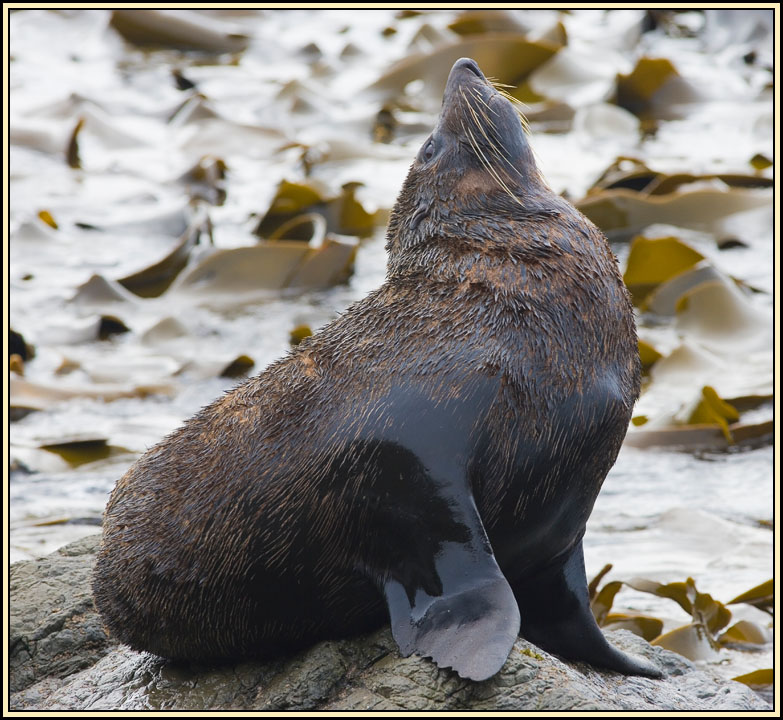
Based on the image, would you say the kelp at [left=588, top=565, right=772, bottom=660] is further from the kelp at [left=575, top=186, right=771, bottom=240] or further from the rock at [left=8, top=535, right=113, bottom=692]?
the kelp at [left=575, top=186, right=771, bottom=240]

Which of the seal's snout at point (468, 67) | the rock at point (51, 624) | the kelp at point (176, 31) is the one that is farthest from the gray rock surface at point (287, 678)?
the kelp at point (176, 31)

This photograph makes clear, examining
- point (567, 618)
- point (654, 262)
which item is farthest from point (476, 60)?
point (567, 618)

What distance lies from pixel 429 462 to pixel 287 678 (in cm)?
94

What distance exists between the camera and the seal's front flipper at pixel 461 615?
407cm

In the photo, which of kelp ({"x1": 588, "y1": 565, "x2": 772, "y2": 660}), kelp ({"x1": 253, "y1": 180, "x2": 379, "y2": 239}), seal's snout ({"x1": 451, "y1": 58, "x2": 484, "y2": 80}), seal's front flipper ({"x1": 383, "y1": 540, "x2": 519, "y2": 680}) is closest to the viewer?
seal's front flipper ({"x1": 383, "y1": 540, "x2": 519, "y2": 680})

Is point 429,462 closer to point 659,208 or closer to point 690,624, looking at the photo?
point 690,624

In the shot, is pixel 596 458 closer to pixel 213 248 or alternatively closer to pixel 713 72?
pixel 213 248

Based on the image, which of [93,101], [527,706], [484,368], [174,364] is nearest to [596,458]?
[484,368]

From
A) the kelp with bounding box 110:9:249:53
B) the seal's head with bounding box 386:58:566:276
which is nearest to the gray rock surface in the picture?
the seal's head with bounding box 386:58:566:276

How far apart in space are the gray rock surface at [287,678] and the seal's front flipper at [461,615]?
74mm

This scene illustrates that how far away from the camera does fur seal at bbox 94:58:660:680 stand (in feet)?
13.9

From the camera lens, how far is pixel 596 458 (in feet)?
14.7

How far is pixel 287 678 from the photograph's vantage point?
450cm

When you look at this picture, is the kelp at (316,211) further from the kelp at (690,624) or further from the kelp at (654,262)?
the kelp at (690,624)
